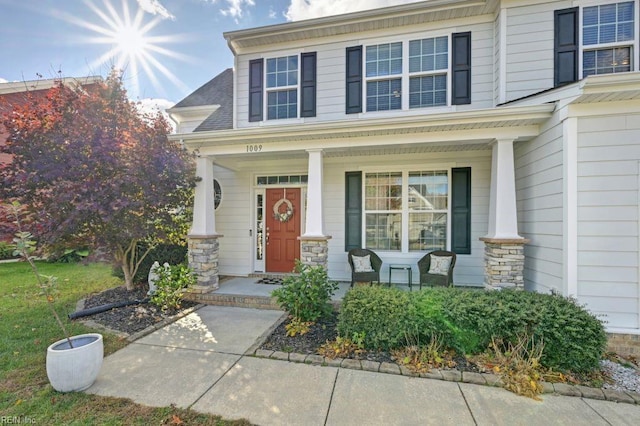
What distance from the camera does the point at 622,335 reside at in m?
3.49

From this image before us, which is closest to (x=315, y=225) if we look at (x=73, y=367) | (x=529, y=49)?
(x=73, y=367)

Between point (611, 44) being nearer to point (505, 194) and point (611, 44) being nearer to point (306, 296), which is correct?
point (505, 194)

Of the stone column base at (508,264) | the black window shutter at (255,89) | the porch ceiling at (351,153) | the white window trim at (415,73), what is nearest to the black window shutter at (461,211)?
the porch ceiling at (351,153)

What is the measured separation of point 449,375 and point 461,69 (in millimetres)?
5560

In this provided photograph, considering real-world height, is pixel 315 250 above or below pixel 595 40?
below

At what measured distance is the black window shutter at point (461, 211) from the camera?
5871 mm

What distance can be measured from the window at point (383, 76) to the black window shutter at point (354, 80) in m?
0.18

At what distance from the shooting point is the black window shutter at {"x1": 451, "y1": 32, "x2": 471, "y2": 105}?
5.57m

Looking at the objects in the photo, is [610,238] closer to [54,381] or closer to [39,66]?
[54,381]

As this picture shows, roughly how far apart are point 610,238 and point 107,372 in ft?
20.5

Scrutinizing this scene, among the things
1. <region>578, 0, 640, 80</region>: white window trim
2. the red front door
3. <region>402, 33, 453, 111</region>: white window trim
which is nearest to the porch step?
the red front door

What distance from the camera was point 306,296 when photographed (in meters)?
4.08

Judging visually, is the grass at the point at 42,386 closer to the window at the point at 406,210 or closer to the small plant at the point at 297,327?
the small plant at the point at 297,327

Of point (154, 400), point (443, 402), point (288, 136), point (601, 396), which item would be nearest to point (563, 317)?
point (601, 396)
